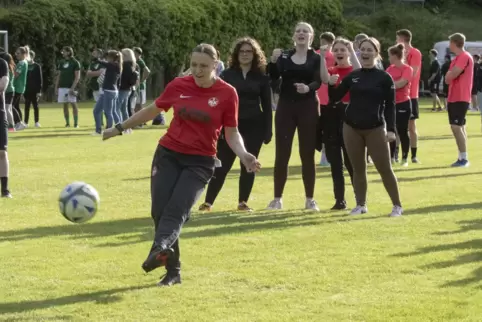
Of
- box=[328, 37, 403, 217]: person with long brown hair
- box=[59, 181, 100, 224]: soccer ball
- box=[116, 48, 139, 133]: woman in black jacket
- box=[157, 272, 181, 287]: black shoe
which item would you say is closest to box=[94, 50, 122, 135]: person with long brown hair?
box=[116, 48, 139, 133]: woman in black jacket

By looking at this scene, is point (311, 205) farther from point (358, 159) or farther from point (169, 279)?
point (169, 279)

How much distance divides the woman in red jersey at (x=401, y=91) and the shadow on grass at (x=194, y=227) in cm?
467

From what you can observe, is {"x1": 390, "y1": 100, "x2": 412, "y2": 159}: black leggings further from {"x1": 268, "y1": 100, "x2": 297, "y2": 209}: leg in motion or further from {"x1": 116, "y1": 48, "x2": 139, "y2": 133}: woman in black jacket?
{"x1": 116, "y1": 48, "x2": 139, "y2": 133}: woman in black jacket

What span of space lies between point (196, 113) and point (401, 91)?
9.46 m

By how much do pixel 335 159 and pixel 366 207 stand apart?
713mm

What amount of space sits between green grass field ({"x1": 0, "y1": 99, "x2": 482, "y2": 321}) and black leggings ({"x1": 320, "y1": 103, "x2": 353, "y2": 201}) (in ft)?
1.30

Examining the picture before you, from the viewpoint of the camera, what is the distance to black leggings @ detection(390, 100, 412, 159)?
58.2 feet

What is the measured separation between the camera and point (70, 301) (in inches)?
322

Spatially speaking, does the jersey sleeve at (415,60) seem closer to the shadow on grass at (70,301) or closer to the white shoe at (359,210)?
the white shoe at (359,210)

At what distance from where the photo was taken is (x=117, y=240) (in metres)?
11.0

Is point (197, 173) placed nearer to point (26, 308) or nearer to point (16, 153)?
point (26, 308)

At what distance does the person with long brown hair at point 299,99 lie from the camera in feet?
41.7

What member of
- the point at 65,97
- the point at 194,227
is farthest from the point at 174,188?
the point at 65,97

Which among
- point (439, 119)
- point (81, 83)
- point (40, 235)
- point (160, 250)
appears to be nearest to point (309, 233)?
point (40, 235)
